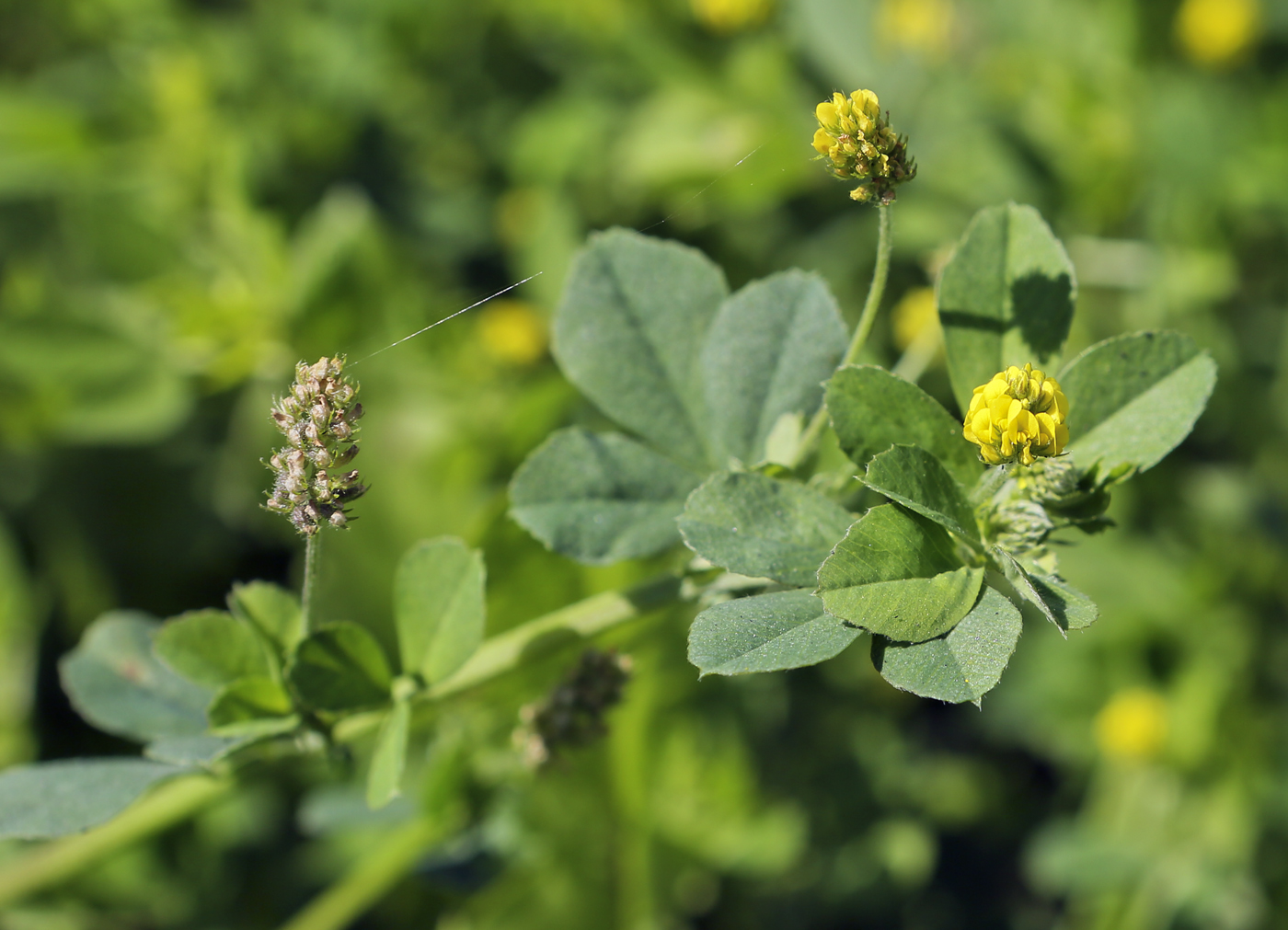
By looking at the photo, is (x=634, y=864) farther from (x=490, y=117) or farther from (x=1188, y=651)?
(x=490, y=117)

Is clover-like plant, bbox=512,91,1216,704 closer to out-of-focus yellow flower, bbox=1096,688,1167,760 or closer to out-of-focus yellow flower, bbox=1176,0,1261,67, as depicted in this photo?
out-of-focus yellow flower, bbox=1096,688,1167,760

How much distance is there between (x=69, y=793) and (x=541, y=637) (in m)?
0.52

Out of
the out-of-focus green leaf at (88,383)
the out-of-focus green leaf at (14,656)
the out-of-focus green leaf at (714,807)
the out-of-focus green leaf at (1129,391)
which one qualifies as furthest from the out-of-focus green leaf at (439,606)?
the out-of-focus green leaf at (14,656)

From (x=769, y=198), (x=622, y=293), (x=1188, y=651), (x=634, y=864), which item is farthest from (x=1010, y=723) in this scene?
(x=622, y=293)

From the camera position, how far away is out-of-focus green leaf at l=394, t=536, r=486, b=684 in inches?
46.6

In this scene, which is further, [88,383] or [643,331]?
[88,383]

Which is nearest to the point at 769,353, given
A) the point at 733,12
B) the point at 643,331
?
the point at 643,331

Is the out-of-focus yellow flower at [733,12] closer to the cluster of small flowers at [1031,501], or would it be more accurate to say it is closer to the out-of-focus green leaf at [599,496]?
the out-of-focus green leaf at [599,496]

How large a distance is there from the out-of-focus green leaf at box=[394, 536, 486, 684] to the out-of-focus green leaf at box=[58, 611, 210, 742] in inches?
12.7

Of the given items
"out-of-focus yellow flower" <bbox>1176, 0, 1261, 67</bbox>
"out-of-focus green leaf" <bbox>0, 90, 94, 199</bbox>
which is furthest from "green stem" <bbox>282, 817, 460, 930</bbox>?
"out-of-focus yellow flower" <bbox>1176, 0, 1261, 67</bbox>

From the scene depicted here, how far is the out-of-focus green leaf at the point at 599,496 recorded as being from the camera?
4.06 ft

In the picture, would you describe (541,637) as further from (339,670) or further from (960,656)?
(960,656)

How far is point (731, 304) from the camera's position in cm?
127

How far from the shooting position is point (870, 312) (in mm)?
1070
